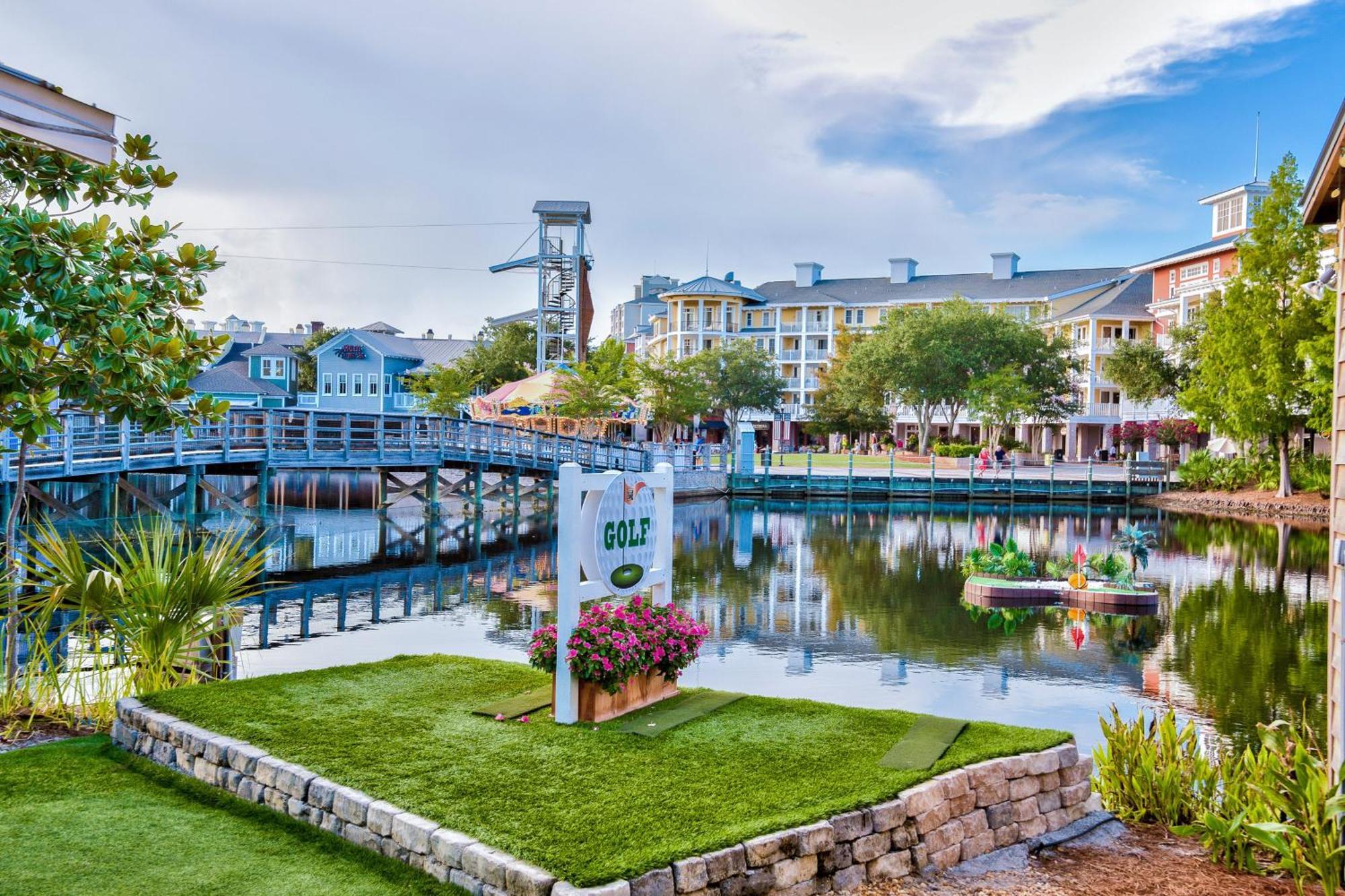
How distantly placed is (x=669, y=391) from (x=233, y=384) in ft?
80.2

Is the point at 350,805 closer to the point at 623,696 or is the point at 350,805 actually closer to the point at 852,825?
the point at 623,696

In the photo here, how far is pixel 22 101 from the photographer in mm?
6602

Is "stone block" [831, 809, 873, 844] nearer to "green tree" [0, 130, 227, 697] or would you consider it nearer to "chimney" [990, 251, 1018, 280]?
"green tree" [0, 130, 227, 697]

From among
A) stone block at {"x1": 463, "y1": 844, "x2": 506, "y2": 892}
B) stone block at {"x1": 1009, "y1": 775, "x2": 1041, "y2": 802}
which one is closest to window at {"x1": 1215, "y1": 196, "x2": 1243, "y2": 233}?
stone block at {"x1": 1009, "y1": 775, "x2": 1041, "y2": 802}

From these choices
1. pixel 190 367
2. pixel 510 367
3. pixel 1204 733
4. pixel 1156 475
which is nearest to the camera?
pixel 190 367

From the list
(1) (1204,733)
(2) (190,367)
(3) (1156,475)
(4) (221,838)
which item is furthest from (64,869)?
(3) (1156,475)

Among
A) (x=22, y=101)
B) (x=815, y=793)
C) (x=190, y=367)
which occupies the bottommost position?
(x=815, y=793)

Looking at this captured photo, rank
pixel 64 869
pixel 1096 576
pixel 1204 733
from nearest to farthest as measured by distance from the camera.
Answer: pixel 64 869, pixel 1204 733, pixel 1096 576

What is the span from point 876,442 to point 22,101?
72133mm

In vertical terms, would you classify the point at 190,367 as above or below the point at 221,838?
above

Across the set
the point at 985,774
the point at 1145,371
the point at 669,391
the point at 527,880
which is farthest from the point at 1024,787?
the point at 669,391

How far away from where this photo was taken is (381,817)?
629 centimetres

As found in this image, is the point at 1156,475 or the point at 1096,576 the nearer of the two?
the point at 1096,576

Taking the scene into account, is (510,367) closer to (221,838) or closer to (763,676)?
(763,676)
